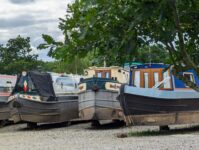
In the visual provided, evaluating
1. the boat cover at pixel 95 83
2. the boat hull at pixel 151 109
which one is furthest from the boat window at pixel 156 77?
the boat cover at pixel 95 83

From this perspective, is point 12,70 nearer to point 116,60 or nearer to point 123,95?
point 123,95

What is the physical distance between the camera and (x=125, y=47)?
3178 mm

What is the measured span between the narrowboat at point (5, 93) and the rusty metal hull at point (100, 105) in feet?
13.0

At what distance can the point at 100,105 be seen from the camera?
17531mm

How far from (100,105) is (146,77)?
1.96 meters

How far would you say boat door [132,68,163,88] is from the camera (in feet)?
56.0

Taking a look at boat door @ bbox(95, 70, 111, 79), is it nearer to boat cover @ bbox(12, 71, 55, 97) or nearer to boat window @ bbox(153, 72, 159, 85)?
boat cover @ bbox(12, 71, 55, 97)

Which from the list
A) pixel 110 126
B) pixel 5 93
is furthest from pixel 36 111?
pixel 110 126

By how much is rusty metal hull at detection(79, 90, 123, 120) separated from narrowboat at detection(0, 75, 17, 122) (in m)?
3.98

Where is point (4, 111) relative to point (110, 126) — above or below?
above

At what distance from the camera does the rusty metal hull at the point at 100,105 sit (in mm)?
17484

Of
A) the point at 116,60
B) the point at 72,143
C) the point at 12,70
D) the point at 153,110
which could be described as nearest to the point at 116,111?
the point at 153,110

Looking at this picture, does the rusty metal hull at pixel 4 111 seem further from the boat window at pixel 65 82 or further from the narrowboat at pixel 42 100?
the boat window at pixel 65 82

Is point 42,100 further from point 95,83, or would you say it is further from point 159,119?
point 159,119
